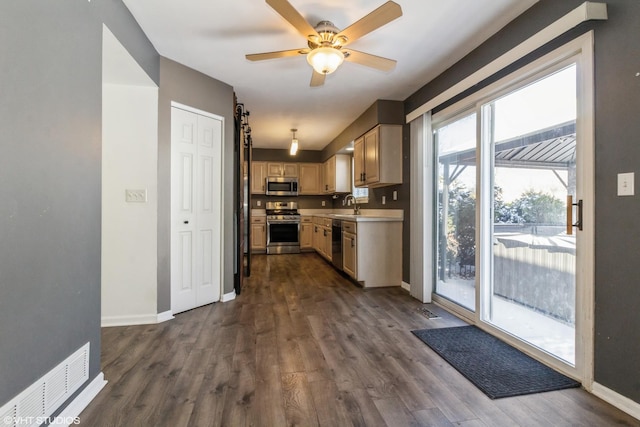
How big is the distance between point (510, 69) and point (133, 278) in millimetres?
3506

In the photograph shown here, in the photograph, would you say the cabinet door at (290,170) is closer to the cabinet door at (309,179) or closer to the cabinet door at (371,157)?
the cabinet door at (309,179)

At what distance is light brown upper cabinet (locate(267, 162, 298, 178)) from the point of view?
6680 mm

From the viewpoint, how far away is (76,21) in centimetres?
141

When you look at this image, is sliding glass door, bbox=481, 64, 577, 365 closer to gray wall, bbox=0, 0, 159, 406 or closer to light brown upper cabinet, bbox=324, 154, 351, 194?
gray wall, bbox=0, 0, 159, 406

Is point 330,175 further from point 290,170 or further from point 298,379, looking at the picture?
point 298,379

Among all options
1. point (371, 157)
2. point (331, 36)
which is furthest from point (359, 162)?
point (331, 36)

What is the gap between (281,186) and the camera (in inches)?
262

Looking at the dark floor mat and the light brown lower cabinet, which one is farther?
the light brown lower cabinet

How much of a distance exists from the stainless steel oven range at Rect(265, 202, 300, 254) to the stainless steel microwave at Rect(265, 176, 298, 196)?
0.50 metres

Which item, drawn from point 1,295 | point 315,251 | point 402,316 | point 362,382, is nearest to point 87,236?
point 1,295

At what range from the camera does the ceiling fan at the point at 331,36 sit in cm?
165

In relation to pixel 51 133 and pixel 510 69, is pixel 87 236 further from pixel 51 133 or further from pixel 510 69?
pixel 510 69

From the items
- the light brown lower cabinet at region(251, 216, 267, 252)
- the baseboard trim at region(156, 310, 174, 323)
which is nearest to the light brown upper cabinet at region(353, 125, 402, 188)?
the baseboard trim at region(156, 310, 174, 323)

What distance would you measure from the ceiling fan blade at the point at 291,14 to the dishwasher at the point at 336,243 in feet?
9.45
